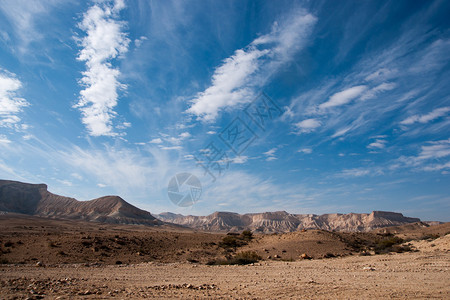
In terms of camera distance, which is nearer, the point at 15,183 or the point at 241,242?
the point at 241,242

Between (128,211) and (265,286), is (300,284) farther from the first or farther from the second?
(128,211)

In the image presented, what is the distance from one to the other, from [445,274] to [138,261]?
20.1 m

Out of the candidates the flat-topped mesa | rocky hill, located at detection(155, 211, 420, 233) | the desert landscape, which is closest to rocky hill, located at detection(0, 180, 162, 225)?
rocky hill, located at detection(155, 211, 420, 233)

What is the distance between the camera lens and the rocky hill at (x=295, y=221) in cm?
14365

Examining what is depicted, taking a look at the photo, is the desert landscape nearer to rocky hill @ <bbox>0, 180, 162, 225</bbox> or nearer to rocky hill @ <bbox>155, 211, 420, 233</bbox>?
rocky hill @ <bbox>0, 180, 162, 225</bbox>

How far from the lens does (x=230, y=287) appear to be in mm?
9164

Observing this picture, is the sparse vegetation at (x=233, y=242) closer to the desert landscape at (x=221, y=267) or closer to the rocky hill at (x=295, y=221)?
the desert landscape at (x=221, y=267)

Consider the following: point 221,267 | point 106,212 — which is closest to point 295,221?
point 106,212

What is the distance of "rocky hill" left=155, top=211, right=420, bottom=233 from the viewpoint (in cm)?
14365

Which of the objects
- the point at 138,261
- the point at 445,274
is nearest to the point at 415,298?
the point at 445,274

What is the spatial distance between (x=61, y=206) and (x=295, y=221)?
434 ft

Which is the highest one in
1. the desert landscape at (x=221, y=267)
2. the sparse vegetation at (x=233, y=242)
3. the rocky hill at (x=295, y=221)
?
the rocky hill at (x=295, y=221)

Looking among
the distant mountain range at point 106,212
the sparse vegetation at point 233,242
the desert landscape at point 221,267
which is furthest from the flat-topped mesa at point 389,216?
the sparse vegetation at point 233,242

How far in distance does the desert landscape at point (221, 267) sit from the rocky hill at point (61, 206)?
283 ft
